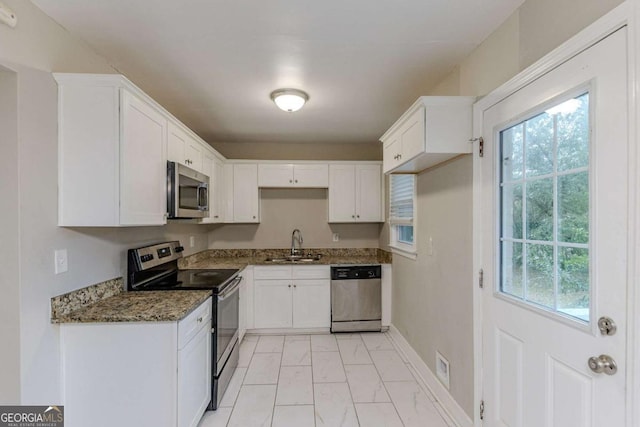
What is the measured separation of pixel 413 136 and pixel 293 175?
2188 mm

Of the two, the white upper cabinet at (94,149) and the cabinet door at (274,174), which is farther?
the cabinet door at (274,174)

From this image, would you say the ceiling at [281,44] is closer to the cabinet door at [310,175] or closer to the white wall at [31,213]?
the white wall at [31,213]

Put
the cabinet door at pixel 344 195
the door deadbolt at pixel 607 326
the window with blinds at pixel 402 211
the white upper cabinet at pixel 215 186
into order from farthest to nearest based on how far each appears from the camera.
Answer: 1. the cabinet door at pixel 344 195
2. the white upper cabinet at pixel 215 186
3. the window with blinds at pixel 402 211
4. the door deadbolt at pixel 607 326

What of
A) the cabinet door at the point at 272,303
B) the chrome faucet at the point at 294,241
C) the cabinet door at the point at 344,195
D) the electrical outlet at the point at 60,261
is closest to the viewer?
the electrical outlet at the point at 60,261

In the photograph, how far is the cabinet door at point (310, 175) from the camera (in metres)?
4.05

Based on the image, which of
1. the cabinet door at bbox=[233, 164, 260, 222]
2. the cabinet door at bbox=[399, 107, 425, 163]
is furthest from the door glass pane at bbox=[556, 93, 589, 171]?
the cabinet door at bbox=[233, 164, 260, 222]

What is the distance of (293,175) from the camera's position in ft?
13.3

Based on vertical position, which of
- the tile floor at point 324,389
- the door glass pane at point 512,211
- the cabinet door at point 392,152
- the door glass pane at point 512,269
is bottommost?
the tile floor at point 324,389

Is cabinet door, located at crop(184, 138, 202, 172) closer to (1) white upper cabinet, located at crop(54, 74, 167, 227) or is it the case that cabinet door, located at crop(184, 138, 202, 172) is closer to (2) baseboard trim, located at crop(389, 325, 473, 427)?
(1) white upper cabinet, located at crop(54, 74, 167, 227)

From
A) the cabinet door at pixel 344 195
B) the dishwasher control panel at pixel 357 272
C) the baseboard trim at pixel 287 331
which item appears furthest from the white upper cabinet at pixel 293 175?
the baseboard trim at pixel 287 331

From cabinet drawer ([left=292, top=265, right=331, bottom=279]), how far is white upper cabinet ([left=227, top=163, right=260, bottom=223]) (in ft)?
2.95

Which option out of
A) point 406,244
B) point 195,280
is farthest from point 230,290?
point 406,244

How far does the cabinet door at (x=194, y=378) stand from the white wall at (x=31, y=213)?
0.63m

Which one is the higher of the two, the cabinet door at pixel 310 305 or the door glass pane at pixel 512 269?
the door glass pane at pixel 512 269
